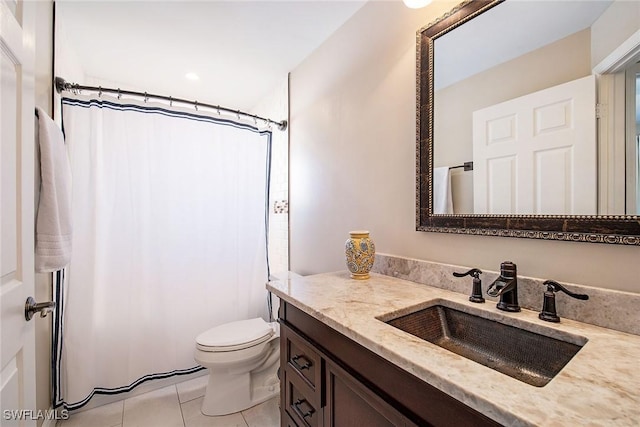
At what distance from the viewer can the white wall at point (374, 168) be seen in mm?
902

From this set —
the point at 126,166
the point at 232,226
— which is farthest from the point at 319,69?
the point at 126,166

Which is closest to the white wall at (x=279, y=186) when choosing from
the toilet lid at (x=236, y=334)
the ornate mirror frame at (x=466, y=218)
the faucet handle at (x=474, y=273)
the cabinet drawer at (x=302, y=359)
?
the toilet lid at (x=236, y=334)

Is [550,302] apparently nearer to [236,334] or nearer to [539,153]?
[539,153]

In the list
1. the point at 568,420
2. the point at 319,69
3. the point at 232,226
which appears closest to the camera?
the point at 568,420

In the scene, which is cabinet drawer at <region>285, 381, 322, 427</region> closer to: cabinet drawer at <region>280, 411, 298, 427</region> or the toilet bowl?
cabinet drawer at <region>280, 411, 298, 427</region>

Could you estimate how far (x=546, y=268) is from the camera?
0.90m

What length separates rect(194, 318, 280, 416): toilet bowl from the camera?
1.65 m

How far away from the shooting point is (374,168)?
1517 mm

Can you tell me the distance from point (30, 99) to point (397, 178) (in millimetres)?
1415

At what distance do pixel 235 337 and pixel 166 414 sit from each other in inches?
23.2

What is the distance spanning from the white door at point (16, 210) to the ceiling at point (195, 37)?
2.88 feet

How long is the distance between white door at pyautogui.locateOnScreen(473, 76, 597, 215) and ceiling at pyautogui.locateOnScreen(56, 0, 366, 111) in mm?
1139

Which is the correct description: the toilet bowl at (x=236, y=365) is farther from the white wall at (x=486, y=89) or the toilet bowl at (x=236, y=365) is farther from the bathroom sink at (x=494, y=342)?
the white wall at (x=486, y=89)

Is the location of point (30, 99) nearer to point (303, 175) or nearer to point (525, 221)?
point (303, 175)
